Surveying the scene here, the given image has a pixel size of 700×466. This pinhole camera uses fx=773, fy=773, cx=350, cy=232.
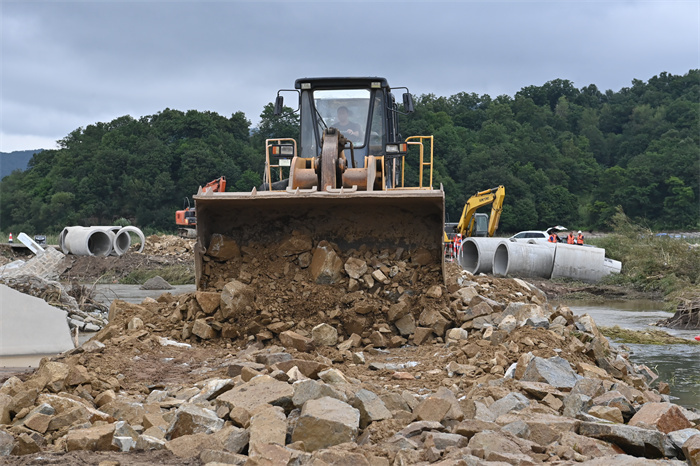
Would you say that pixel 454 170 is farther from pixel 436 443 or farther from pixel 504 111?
pixel 436 443

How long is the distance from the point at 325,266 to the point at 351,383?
98.5 inches

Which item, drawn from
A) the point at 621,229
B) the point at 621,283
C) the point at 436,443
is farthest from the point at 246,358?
the point at 621,229

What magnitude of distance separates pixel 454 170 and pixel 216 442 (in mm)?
55731

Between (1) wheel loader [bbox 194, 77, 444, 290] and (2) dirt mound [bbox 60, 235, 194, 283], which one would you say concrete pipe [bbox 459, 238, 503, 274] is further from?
(1) wheel loader [bbox 194, 77, 444, 290]

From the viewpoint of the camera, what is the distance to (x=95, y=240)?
27.8 metres

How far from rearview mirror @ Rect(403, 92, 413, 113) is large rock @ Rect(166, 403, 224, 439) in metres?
5.81

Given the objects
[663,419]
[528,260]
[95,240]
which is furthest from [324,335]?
[95,240]

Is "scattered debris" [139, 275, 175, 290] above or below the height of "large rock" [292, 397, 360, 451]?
below

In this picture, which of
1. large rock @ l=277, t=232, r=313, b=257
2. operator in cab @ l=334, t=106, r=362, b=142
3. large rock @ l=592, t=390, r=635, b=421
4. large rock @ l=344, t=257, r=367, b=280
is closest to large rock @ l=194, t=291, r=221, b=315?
large rock @ l=277, t=232, r=313, b=257

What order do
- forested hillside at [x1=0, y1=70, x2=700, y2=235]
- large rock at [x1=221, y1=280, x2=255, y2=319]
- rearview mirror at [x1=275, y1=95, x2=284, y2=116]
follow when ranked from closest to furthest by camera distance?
large rock at [x1=221, y1=280, x2=255, y2=319]
rearview mirror at [x1=275, y1=95, x2=284, y2=116]
forested hillside at [x1=0, y1=70, x2=700, y2=235]

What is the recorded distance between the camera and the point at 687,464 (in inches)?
169

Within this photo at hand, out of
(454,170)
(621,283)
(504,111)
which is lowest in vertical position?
(621,283)

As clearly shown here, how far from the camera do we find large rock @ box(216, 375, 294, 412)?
494cm

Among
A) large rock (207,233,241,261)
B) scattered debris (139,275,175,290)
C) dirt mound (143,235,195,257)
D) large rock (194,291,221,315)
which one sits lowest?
scattered debris (139,275,175,290)
